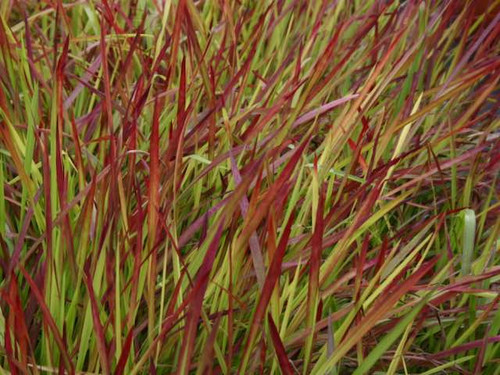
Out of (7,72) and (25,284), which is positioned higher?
(7,72)

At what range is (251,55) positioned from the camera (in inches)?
48.9

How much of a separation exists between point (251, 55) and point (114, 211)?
1.32 ft

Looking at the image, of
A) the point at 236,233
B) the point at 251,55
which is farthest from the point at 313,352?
the point at 251,55

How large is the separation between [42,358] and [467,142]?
0.75 metres

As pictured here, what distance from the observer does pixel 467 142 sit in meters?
1.35

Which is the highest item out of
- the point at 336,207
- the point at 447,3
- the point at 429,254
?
the point at 447,3

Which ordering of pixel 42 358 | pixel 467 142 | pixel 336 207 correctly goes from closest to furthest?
pixel 42 358 → pixel 336 207 → pixel 467 142

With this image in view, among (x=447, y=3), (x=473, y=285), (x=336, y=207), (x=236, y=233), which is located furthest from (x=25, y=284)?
(x=447, y=3)

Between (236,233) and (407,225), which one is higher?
(236,233)

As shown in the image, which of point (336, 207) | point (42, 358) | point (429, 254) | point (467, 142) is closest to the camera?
point (42, 358)

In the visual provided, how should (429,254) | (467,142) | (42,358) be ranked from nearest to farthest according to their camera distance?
(42,358) → (429,254) → (467,142)

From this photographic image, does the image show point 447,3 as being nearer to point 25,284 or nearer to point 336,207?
point 336,207

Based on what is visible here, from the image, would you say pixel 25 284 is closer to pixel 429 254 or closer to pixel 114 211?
pixel 114 211

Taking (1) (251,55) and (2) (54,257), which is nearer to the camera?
(2) (54,257)
